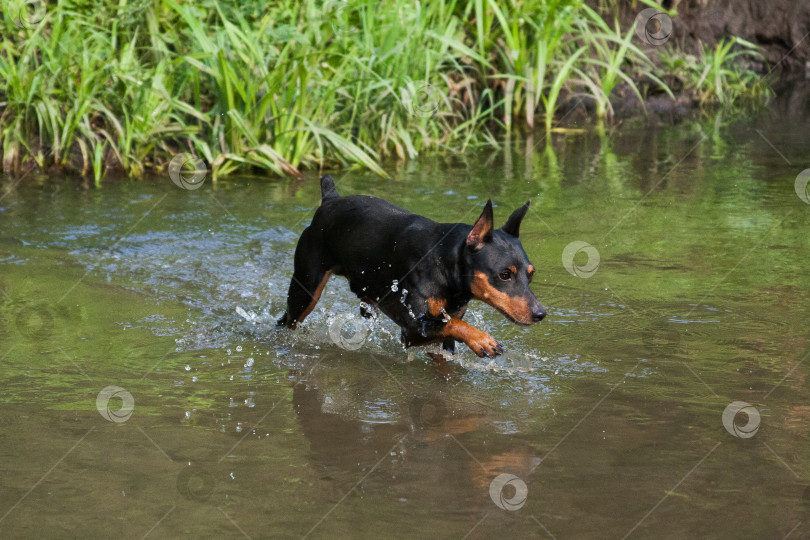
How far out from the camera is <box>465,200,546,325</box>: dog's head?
4.04 meters

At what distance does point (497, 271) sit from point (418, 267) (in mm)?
396

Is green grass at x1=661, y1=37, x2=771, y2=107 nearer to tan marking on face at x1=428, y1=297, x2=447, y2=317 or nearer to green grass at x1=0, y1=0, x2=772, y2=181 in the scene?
green grass at x1=0, y1=0, x2=772, y2=181

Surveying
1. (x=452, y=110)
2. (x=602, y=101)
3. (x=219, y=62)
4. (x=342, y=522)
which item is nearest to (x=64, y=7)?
(x=219, y=62)

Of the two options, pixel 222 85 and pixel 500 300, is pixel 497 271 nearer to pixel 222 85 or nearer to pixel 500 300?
pixel 500 300

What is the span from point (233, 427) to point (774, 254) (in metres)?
3.75

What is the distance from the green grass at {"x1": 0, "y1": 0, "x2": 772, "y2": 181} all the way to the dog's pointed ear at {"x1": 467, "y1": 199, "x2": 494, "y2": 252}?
4.08m

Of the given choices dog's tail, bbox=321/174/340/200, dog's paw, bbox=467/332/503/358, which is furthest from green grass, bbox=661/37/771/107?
dog's paw, bbox=467/332/503/358

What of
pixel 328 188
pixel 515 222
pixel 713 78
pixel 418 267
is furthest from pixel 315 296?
pixel 713 78

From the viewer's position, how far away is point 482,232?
408 centimetres

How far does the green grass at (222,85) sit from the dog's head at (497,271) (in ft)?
13.4

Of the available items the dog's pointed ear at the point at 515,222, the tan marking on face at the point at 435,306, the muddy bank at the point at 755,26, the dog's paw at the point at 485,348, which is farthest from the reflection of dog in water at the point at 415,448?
the muddy bank at the point at 755,26

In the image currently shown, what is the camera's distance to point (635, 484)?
315 centimetres

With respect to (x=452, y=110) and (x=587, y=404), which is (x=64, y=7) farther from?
(x=587, y=404)

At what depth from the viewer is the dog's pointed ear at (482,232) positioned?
13.3 feet
